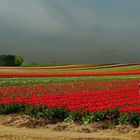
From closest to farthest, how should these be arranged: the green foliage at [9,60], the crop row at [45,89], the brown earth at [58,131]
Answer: the brown earth at [58,131], the crop row at [45,89], the green foliage at [9,60]

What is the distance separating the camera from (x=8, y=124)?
54.0ft

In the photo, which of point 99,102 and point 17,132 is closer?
point 17,132

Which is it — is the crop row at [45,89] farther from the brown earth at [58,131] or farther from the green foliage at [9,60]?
the green foliage at [9,60]

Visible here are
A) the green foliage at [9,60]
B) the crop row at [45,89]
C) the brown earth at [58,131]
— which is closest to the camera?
the brown earth at [58,131]

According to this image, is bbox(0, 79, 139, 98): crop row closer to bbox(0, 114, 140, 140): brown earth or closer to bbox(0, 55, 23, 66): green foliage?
bbox(0, 114, 140, 140): brown earth

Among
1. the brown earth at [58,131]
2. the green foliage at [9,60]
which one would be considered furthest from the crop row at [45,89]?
the green foliage at [9,60]

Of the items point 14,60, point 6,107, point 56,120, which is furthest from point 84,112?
point 14,60

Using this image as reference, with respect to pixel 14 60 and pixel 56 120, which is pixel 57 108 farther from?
pixel 14 60

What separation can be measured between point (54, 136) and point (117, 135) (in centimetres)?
199

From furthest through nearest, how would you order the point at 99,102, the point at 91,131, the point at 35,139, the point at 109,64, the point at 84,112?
the point at 109,64
the point at 99,102
the point at 84,112
the point at 91,131
the point at 35,139

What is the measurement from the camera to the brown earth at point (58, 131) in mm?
13602

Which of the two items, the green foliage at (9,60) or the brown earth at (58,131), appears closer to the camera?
the brown earth at (58,131)

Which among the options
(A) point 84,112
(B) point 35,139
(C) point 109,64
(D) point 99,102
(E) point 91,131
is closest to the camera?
(B) point 35,139

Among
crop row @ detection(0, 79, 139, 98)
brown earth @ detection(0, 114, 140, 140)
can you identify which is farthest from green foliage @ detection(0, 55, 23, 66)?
brown earth @ detection(0, 114, 140, 140)
